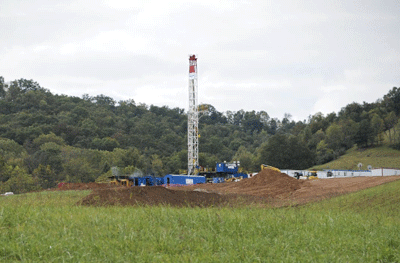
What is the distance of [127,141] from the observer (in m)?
101

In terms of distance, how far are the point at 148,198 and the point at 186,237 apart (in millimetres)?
8026

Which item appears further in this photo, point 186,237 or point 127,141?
point 127,141

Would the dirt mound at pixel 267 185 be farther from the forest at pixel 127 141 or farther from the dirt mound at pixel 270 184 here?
the forest at pixel 127 141

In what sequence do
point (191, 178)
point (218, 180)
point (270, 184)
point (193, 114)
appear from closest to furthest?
point (270, 184)
point (191, 178)
point (218, 180)
point (193, 114)

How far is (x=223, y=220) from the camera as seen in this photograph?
28.8ft

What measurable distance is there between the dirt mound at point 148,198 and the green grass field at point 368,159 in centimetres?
6318

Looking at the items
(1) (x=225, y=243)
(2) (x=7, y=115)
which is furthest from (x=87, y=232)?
(2) (x=7, y=115)

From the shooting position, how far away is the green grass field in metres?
76.1

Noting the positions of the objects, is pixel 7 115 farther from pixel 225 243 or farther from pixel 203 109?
pixel 225 243

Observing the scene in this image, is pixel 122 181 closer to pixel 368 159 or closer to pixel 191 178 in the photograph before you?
pixel 191 178

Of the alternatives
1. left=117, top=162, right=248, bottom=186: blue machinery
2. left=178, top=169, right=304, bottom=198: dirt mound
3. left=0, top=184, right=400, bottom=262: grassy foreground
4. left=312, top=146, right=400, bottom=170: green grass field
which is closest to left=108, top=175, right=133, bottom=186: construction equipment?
left=117, top=162, right=248, bottom=186: blue machinery

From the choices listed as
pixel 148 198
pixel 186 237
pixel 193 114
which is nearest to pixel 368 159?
pixel 193 114

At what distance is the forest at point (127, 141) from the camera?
A: 62.6 meters

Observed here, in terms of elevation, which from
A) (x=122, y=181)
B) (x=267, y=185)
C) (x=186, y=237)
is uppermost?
(x=186, y=237)
